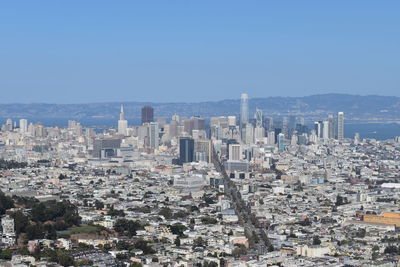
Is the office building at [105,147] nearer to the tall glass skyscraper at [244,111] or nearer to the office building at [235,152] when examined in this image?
the office building at [235,152]

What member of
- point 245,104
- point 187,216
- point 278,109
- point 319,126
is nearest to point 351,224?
point 187,216

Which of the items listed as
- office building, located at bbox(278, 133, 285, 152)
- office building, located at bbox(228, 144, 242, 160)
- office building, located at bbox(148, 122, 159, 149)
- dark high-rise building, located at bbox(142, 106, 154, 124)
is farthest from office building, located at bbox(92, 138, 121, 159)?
dark high-rise building, located at bbox(142, 106, 154, 124)

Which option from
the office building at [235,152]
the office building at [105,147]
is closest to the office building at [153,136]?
the office building at [105,147]

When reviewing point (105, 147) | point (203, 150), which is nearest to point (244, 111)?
point (105, 147)

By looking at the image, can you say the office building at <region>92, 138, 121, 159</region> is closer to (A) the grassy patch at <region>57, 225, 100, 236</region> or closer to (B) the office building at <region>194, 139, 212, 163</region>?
(B) the office building at <region>194, 139, 212, 163</region>

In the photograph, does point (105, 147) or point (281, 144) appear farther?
point (281, 144)

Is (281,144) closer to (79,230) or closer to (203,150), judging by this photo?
(203,150)

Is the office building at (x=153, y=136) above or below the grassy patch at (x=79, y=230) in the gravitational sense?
above

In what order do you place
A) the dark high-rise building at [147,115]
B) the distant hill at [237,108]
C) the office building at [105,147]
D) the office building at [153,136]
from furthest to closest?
the distant hill at [237,108] → the dark high-rise building at [147,115] → the office building at [153,136] → the office building at [105,147]

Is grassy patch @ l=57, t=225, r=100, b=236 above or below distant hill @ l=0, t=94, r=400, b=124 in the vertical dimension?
below
